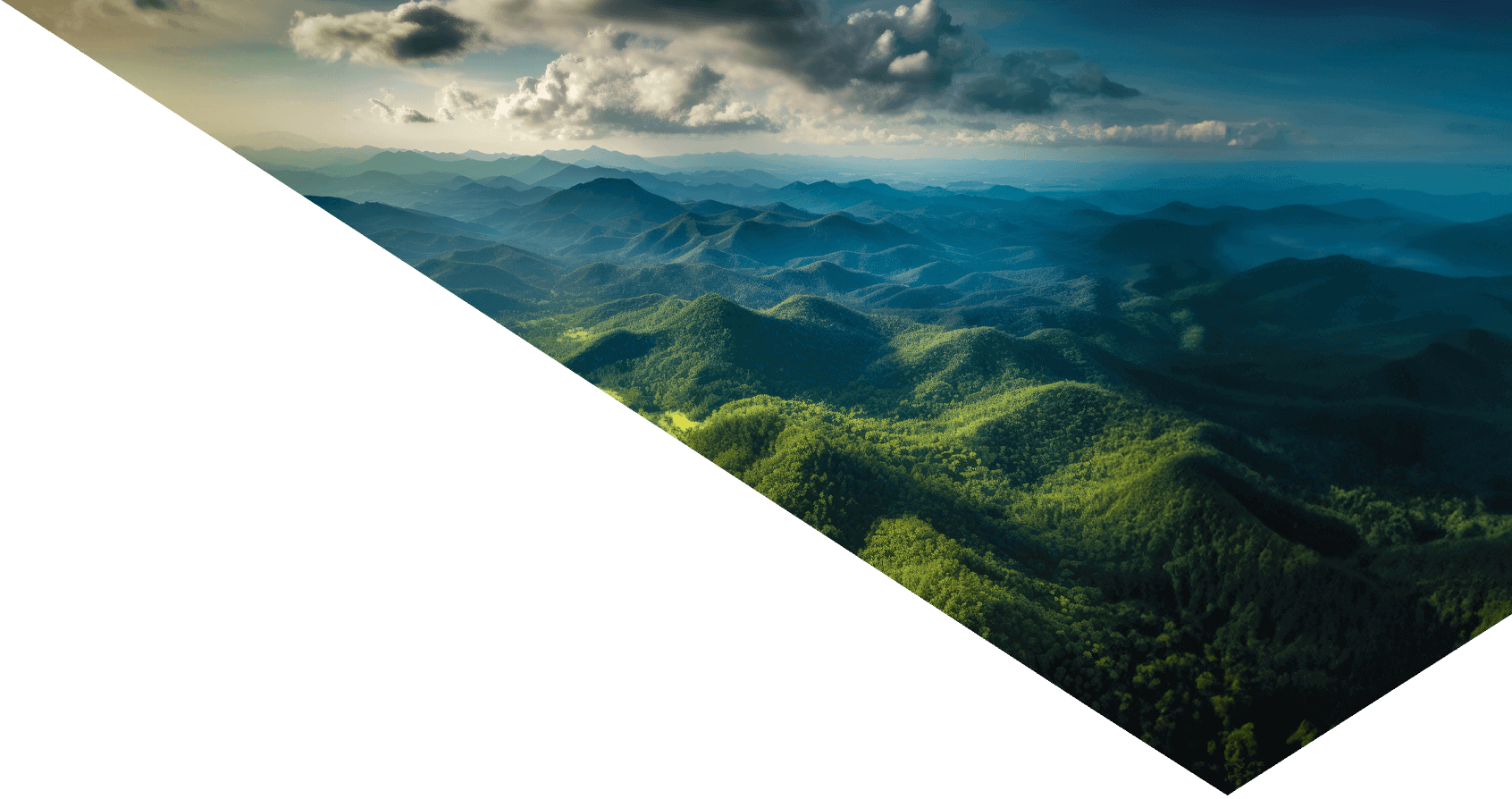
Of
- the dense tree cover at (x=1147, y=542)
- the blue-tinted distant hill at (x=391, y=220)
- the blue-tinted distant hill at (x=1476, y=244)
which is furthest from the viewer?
the blue-tinted distant hill at (x=391, y=220)

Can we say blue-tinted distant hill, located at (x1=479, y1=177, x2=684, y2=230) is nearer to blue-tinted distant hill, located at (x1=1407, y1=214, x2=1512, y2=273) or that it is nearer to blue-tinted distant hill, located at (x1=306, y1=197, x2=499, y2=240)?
blue-tinted distant hill, located at (x1=306, y1=197, x2=499, y2=240)

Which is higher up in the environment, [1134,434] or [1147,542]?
[1134,434]

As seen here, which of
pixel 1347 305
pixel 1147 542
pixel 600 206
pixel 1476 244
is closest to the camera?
pixel 1147 542

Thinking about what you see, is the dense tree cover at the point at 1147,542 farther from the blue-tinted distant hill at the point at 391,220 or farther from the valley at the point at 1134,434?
the blue-tinted distant hill at the point at 391,220

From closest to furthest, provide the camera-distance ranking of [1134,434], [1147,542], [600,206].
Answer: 1. [1147,542]
2. [1134,434]
3. [600,206]

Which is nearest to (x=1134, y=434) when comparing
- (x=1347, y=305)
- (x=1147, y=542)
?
(x=1147, y=542)
